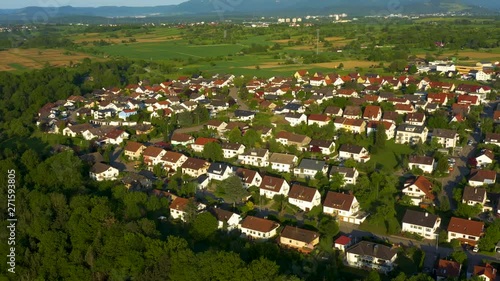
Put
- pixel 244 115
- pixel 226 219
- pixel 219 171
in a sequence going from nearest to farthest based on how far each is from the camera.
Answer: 1. pixel 226 219
2. pixel 219 171
3. pixel 244 115

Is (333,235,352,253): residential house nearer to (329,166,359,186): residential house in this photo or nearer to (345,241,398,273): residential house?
(345,241,398,273): residential house

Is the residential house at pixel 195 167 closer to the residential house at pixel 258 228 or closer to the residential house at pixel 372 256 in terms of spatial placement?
the residential house at pixel 258 228

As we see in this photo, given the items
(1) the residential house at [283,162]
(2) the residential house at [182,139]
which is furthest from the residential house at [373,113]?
(2) the residential house at [182,139]

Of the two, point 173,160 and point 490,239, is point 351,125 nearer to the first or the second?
point 173,160

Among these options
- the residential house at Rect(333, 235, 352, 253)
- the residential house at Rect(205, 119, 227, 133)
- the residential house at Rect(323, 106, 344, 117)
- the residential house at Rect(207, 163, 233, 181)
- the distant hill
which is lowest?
the residential house at Rect(333, 235, 352, 253)

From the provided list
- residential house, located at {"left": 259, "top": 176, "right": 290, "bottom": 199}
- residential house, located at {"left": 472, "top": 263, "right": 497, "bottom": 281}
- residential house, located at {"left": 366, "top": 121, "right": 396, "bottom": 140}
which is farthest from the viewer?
residential house, located at {"left": 366, "top": 121, "right": 396, "bottom": 140}

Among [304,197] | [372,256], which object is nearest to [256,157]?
[304,197]

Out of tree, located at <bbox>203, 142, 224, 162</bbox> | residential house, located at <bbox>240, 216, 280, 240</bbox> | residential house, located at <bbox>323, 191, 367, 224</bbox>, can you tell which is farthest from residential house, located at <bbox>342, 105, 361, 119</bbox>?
residential house, located at <bbox>240, 216, 280, 240</bbox>
